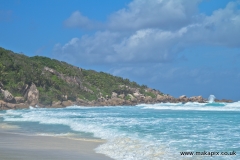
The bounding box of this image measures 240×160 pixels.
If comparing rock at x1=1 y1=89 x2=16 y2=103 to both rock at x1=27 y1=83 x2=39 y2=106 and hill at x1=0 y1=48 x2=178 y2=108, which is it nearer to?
hill at x1=0 y1=48 x2=178 y2=108

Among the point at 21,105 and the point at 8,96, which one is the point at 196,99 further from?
the point at 8,96

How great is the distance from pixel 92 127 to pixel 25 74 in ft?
166

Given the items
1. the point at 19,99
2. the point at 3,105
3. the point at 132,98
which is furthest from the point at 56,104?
the point at 132,98

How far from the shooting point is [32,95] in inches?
2564

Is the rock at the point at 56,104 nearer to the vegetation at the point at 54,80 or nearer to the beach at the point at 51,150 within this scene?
the vegetation at the point at 54,80

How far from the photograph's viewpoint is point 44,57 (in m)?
99.6

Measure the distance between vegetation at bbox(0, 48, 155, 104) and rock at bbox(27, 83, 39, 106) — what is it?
126cm

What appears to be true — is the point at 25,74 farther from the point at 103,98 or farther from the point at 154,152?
the point at 154,152

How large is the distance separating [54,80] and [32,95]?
49.3 ft

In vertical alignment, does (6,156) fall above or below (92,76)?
below

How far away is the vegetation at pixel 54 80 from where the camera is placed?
66.4 meters

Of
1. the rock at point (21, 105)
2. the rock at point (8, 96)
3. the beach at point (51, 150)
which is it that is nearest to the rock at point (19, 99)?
the rock at point (21, 105)

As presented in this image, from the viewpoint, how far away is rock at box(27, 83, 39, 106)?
64.2m

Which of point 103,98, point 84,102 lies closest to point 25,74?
point 84,102
